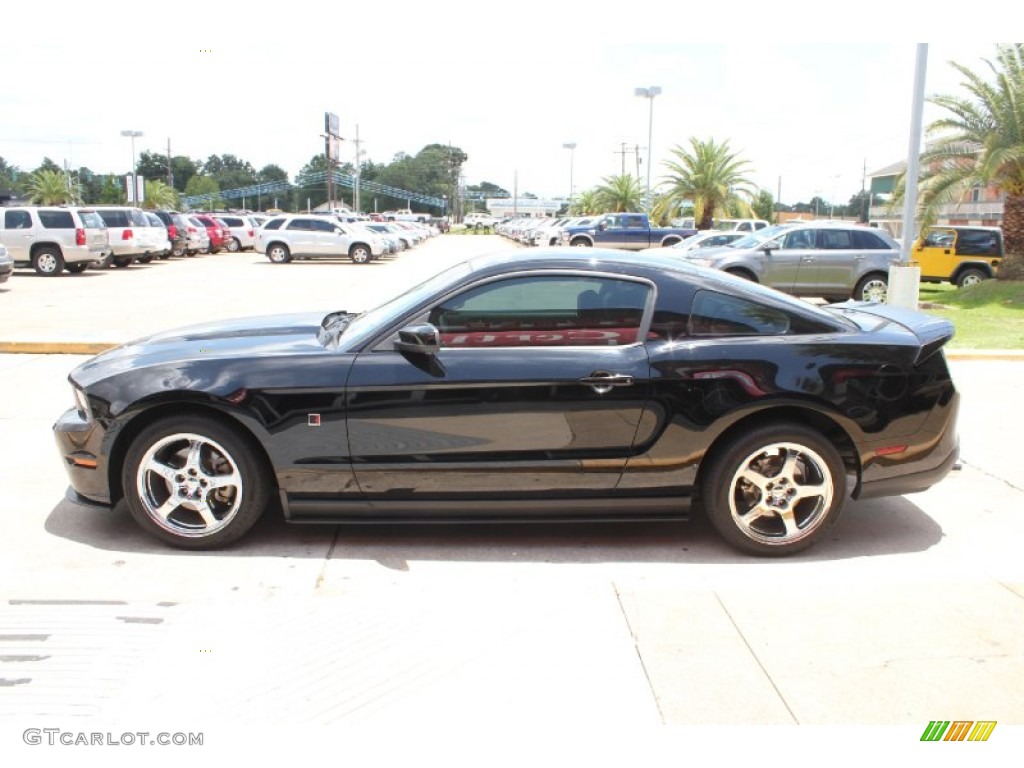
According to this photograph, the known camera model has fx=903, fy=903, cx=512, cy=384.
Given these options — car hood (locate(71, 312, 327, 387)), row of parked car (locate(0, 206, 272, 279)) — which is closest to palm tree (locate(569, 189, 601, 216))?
row of parked car (locate(0, 206, 272, 279))

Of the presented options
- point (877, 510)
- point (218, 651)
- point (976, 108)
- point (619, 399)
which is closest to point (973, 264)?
point (976, 108)

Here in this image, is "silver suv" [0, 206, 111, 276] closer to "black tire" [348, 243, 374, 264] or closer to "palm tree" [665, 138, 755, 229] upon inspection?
"black tire" [348, 243, 374, 264]

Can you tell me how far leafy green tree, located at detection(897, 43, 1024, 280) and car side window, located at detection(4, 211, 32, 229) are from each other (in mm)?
21148

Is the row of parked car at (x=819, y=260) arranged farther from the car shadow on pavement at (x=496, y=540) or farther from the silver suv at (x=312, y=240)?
the silver suv at (x=312, y=240)

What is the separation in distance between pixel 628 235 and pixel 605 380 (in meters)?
31.9

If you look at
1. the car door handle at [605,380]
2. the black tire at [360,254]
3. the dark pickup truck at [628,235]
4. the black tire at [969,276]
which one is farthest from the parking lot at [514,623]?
the dark pickup truck at [628,235]

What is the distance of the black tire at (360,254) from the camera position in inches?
1277

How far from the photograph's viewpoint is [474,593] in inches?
159

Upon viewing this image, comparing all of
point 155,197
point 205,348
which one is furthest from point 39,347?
point 155,197

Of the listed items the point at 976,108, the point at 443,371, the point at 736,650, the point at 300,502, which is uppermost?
the point at 976,108

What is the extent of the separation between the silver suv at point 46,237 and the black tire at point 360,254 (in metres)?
10.4

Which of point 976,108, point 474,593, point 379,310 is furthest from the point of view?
point 976,108

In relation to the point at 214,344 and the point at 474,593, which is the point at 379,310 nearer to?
the point at 214,344

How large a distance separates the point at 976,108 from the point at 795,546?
53.1 feet
